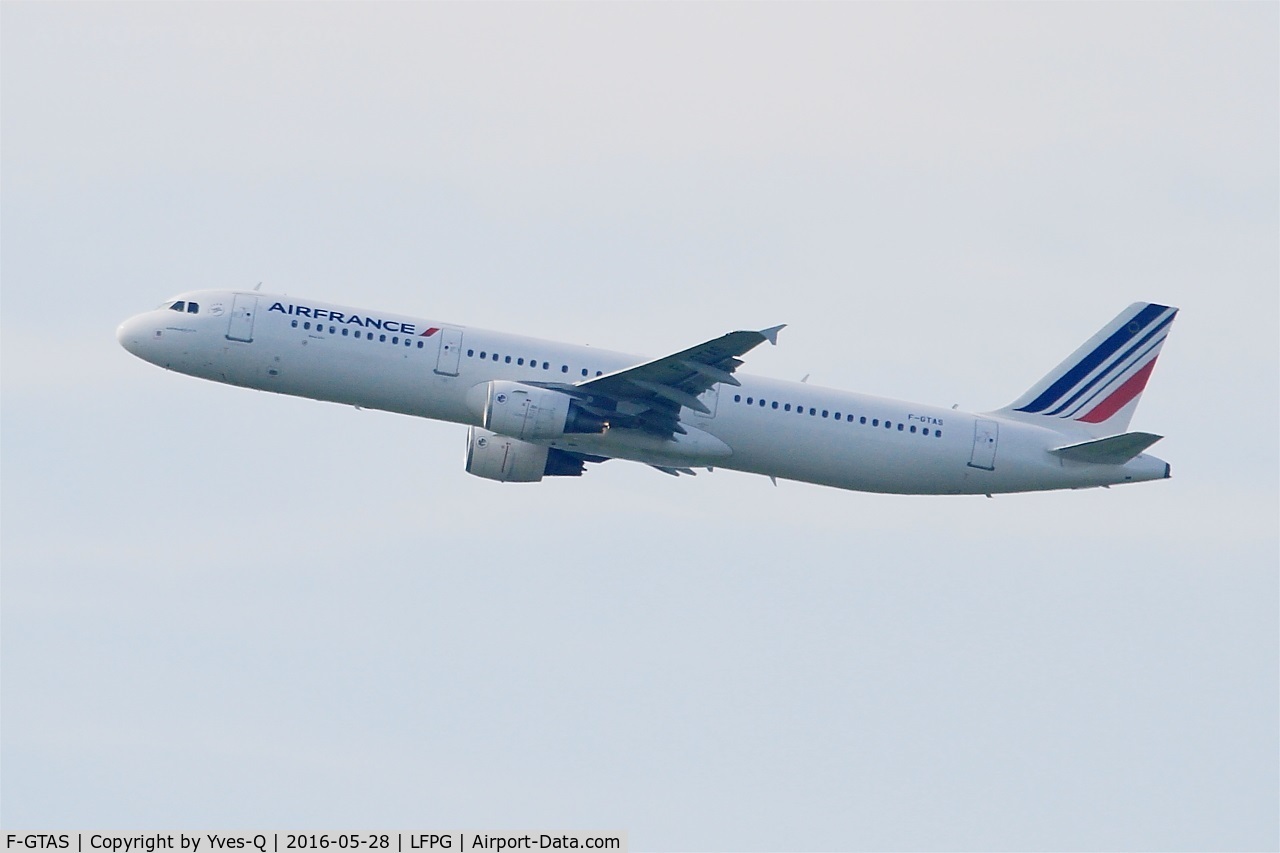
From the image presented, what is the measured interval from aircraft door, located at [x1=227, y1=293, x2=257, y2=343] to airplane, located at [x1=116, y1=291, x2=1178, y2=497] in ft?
0.14

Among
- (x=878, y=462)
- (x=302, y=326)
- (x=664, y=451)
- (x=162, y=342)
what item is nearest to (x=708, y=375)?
(x=664, y=451)

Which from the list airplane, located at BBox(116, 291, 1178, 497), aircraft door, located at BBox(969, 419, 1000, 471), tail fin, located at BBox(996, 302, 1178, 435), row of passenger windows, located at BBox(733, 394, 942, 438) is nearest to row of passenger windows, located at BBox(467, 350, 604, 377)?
airplane, located at BBox(116, 291, 1178, 497)

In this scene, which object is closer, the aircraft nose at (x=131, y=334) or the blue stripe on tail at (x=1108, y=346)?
the aircraft nose at (x=131, y=334)

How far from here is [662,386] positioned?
193 ft

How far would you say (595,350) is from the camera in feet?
201

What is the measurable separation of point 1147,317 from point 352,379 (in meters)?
27.4

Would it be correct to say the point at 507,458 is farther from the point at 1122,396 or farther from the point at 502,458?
the point at 1122,396

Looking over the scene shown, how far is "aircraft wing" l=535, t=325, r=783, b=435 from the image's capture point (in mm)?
57125

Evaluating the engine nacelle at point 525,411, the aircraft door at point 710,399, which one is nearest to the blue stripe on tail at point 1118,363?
the aircraft door at point 710,399

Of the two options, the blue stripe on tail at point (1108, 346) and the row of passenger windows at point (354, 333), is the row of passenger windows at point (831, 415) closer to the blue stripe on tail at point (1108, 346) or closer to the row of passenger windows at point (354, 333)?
the blue stripe on tail at point (1108, 346)

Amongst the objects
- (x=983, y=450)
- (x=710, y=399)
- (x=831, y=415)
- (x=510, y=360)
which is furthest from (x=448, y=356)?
(x=983, y=450)

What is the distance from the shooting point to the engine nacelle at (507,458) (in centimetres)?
6259

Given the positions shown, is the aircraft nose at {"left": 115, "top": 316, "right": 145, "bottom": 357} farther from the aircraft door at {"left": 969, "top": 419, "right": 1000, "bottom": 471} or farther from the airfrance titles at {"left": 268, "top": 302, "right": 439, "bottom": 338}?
the aircraft door at {"left": 969, "top": 419, "right": 1000, "bottom": 471}

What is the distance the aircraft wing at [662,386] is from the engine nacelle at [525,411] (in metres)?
0.91
